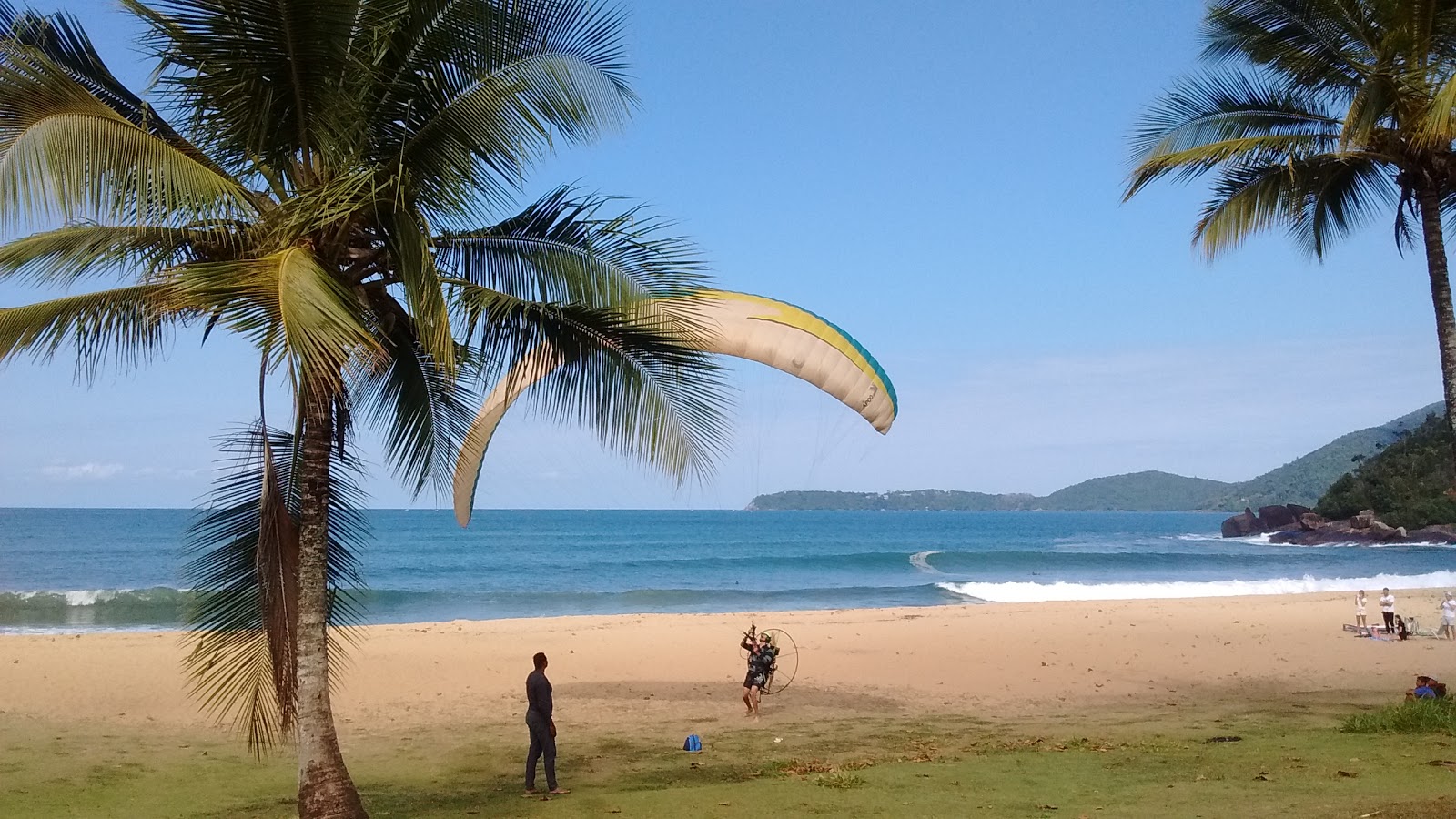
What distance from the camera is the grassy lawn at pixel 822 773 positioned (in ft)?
22.1

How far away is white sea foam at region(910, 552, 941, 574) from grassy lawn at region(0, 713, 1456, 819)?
41.5 m

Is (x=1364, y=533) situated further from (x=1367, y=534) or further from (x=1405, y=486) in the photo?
(x=1405, y=486)

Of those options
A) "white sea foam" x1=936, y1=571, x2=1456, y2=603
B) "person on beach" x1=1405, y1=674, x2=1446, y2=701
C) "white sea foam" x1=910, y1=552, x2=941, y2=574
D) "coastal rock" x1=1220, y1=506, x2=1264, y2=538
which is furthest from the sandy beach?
"coastal rock" x1=1220, y1=506, x2=1264, y2=538

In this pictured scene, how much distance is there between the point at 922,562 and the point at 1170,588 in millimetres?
20717

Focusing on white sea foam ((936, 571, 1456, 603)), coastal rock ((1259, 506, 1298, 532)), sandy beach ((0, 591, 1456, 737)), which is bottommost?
white sea foam ((936, 571, 1456, 603))

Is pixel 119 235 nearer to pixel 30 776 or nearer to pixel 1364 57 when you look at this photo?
pixel 30 776

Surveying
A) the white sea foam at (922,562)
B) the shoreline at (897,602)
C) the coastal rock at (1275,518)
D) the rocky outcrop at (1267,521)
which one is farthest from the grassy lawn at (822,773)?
the coastal rock at (1275,518)

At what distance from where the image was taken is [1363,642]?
16906mm

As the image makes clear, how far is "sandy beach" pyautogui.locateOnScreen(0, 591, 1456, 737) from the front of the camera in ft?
Result: 40.1

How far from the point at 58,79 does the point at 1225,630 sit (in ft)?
64.2

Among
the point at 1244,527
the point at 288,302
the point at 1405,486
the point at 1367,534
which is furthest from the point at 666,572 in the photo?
the point at 1244,527

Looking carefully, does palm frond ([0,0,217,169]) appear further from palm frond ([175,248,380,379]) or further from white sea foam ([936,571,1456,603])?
white sea foam ([936,571,1456,603])

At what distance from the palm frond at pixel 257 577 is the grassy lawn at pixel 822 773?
4.63 ft

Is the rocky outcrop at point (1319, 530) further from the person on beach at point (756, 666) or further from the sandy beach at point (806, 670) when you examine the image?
the person on beach at point (756, 666)
